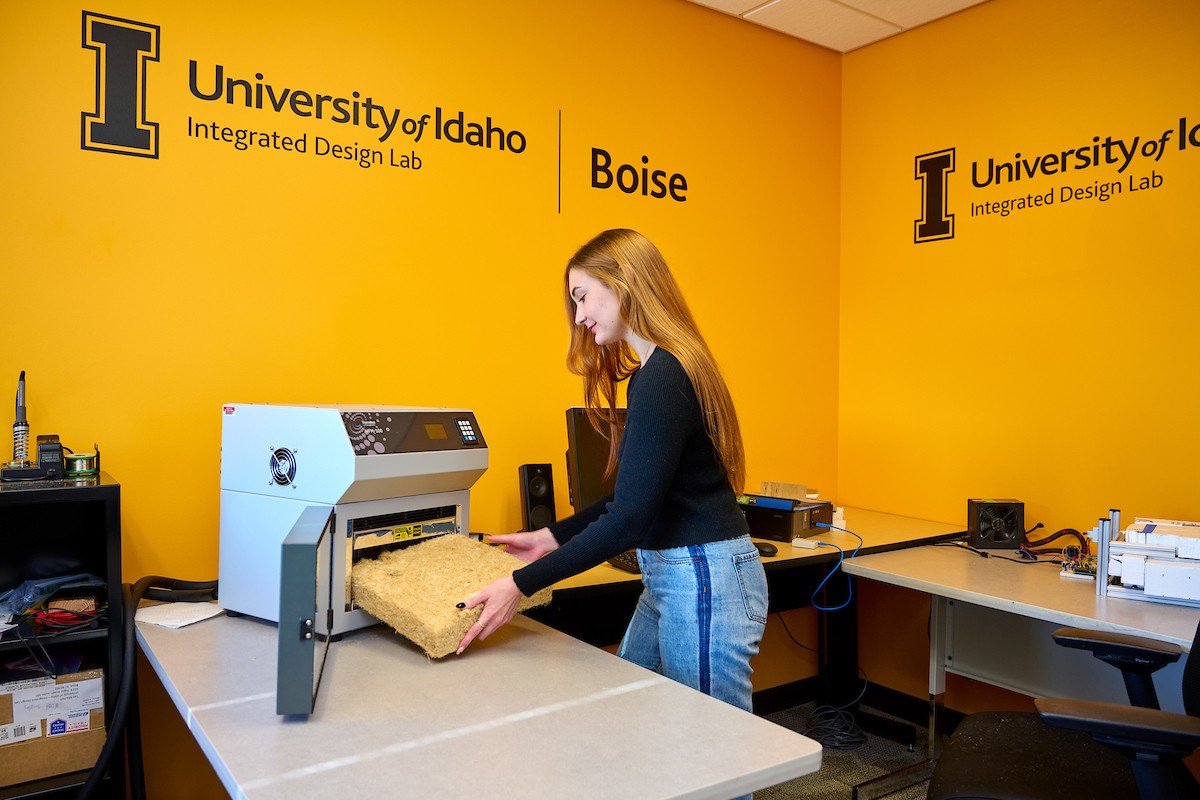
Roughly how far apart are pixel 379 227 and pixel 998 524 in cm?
217

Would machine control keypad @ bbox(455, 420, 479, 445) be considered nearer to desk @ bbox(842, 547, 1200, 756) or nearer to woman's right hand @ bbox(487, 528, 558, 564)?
woman's right hand @ bbox(487, 528, 558, 564)

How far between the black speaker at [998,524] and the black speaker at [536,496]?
1.39 meters

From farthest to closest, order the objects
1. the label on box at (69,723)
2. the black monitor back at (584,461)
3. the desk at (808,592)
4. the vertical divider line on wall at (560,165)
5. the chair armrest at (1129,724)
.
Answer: the vertical divider line on wall at (560,165)
the black monitor back at (584,461)
the desk at (808,592)
the label on box at (69,723)
the chair armrest at (1129,724)

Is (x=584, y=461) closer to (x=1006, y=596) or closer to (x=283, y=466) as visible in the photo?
(x=283, y=466)

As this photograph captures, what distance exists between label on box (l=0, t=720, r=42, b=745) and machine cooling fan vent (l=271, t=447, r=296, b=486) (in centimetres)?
68

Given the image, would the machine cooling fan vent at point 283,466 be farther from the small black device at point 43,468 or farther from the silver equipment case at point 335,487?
the small black device at point 43,468

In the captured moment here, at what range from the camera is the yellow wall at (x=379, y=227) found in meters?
2.09

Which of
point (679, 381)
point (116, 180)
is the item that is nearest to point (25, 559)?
point (116, 180)

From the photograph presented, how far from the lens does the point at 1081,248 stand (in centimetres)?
287

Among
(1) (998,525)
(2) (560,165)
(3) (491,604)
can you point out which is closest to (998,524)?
(1) (998,525)

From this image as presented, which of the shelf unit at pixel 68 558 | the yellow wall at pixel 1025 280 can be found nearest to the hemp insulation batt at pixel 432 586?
the shelf unit at pixel 68 558

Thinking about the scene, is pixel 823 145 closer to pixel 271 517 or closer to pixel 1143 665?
pixel 1143 665

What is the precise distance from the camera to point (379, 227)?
2.51 meters

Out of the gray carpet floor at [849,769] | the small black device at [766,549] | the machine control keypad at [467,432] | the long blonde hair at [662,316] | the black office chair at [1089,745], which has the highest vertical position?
the long blonde hair at [662,316]
